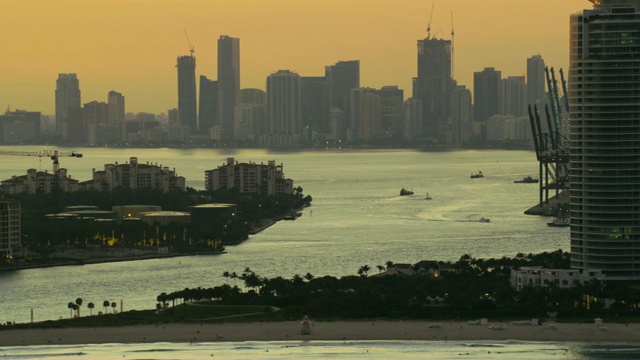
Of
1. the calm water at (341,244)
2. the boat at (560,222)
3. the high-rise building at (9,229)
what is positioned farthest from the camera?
the boat at (560,222)

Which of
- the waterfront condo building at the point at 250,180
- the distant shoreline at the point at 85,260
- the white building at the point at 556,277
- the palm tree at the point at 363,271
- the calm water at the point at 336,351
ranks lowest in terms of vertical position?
the calm water at the point at 336,351

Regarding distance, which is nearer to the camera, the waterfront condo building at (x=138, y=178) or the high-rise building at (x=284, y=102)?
the waterfront condo building at (x=138, y=178)

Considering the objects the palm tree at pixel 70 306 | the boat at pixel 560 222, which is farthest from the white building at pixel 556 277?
the boat at pixel 560 222

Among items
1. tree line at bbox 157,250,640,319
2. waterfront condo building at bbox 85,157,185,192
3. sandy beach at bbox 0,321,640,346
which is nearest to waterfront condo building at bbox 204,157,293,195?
waterfront condo building at bbox 85,157,185,192

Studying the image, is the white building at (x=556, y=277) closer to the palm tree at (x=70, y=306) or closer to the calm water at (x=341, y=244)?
the calm water at (x=341, y=244)

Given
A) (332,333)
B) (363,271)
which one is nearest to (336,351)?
(332,333)

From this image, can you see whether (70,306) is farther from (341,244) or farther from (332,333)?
(341,244)
